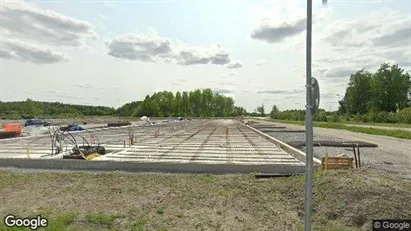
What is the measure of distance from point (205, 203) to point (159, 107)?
361 ft

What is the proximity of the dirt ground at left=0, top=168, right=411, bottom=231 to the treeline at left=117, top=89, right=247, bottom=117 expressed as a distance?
106 m

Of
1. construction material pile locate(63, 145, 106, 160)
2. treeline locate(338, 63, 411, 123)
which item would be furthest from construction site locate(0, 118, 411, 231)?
treeline locate(338, 63, 411, 123)

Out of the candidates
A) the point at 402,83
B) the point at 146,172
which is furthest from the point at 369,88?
the point at 146,172

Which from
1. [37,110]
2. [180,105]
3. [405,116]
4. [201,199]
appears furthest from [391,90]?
[37,110]

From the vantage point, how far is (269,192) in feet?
24.1

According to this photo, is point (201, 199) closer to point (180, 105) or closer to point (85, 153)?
point (85, 153)

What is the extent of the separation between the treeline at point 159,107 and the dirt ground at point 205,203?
103 m

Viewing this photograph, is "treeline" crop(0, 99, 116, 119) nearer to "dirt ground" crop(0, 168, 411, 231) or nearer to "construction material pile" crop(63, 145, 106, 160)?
"construction material pile" crop(63, 145, 106, 160)

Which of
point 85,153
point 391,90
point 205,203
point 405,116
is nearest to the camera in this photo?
point 205,203

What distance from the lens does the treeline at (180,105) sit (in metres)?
116

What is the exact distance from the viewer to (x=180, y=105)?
11925 cm

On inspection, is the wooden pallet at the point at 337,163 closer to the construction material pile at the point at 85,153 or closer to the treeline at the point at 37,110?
the construction material pile at the point at 85,153

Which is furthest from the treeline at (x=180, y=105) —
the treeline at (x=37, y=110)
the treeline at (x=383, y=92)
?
the treeline at (x=383, y=92)

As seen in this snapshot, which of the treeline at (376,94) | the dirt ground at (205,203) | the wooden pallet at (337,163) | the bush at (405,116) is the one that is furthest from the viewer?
A: the treeline at (376,94)
